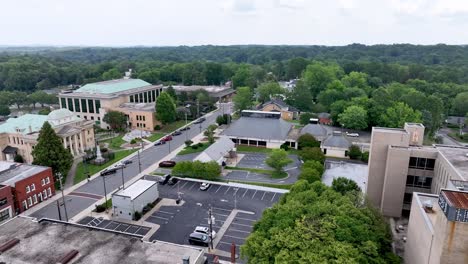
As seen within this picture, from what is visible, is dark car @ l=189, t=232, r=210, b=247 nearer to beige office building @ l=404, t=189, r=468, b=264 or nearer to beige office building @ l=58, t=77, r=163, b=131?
beige office building @ l=404, t=189, r=468, b=264

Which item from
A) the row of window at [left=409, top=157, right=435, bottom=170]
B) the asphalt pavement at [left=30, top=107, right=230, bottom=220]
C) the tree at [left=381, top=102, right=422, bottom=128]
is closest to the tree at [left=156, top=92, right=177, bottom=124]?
the asphalt pavement at [left=30, top=107, right=230, bottom=220]

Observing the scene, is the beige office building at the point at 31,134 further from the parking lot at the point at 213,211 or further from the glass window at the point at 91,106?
the glass window at the point at 91,106

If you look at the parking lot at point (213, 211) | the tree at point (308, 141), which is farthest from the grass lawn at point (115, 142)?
the tree at point (308, 141)

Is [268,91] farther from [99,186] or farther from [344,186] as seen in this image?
[344,186]

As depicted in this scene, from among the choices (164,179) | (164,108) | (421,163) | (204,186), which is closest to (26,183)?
(164,179)

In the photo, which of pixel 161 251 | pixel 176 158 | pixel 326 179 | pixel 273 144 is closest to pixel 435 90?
pixel 273 144

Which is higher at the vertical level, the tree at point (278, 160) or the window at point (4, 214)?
the tree at point (278, 160)
